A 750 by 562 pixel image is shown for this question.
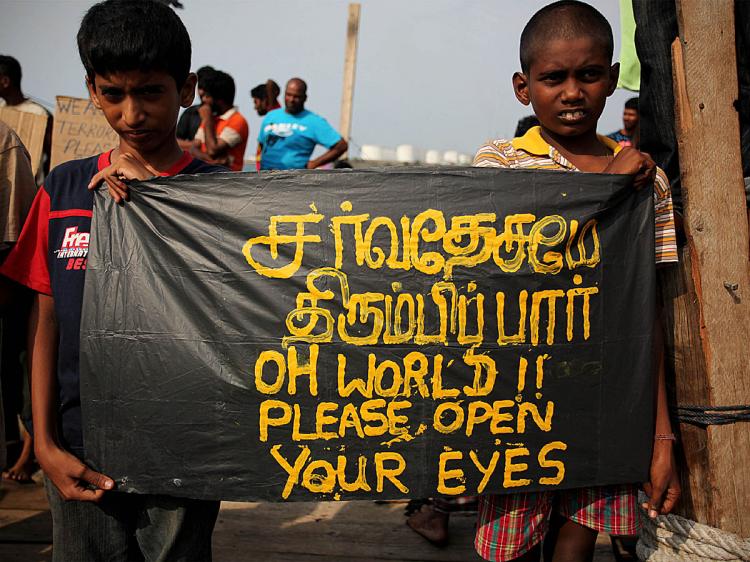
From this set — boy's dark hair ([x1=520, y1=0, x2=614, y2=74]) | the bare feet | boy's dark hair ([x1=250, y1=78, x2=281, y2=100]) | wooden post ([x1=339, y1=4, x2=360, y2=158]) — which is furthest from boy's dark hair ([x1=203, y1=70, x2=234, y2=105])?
boy's dark hair ([x1=520, y1=0, x2=614, y2=74])

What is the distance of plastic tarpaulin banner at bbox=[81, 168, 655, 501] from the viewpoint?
1943 millimetres

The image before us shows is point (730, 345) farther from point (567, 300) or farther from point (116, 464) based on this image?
point (116, 464)

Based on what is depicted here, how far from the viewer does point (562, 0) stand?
7.25 ft

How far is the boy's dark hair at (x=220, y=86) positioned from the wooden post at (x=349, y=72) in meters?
3.04

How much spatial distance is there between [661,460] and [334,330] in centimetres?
105

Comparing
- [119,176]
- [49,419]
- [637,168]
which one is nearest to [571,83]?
[637,168]

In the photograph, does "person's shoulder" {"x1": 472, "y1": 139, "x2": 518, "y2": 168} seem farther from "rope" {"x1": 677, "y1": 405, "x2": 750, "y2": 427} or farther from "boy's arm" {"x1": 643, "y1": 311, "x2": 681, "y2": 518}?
"rope" {"x1": 677, "y1": 405, "x2": 750, "y2": 427}

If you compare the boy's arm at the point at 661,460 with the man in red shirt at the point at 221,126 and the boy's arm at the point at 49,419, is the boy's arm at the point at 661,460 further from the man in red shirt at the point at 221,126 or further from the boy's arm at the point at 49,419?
the man in red shirt at the point at 221,126

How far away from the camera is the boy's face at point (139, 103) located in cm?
190

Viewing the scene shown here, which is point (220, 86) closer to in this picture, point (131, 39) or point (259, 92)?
point (259, 92)

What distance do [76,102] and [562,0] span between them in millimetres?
3723

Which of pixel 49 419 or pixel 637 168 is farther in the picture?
pixel 637 168

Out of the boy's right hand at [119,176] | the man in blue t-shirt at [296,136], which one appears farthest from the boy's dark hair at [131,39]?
the man in blue t-shirt at [296,136]

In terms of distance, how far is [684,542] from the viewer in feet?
7.30
